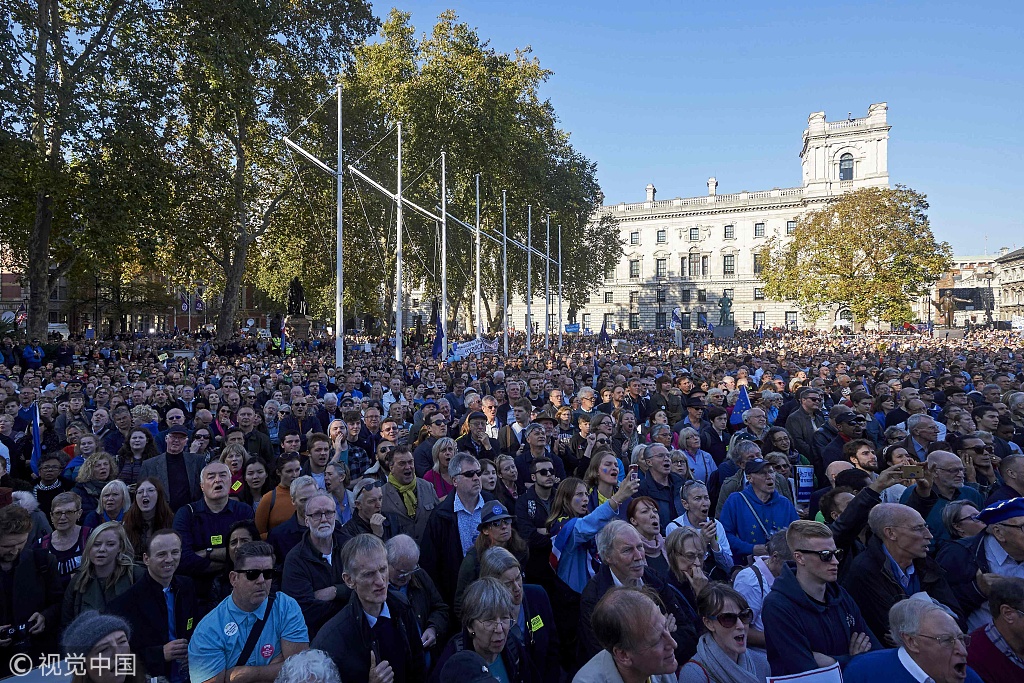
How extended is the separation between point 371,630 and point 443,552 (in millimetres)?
1332

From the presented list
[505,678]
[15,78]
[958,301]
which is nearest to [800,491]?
[505,678]

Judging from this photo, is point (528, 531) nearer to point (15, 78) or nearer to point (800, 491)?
point (800, 491)

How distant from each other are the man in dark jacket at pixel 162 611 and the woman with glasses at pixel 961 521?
483 centimetres

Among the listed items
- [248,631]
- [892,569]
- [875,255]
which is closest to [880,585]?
[892,569]

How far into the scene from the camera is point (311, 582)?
4.29 m

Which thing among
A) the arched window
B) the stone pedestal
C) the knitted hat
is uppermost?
the arched window

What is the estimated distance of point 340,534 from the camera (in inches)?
186

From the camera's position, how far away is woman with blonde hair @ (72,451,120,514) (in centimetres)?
593

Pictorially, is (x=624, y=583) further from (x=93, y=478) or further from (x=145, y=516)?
(x=93, y=478)

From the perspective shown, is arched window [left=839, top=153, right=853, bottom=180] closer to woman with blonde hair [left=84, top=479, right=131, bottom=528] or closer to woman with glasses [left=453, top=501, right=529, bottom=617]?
woman with glasses [left=453, top=501, right=529, bottom=617]

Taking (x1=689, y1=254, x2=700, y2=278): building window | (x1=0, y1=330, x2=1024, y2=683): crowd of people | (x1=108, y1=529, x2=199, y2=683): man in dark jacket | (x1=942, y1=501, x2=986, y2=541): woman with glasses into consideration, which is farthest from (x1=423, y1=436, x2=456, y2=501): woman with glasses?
(x1=689, y1=254, x2=700, y2=278): building window

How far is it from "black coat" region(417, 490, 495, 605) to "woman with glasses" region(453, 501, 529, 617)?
420 millimetres

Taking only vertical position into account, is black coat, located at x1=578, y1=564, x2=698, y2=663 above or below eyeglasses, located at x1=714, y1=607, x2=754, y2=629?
below

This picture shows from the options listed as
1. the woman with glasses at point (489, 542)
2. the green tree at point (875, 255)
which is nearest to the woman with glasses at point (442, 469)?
the woman with glasses at point (489, 542)
